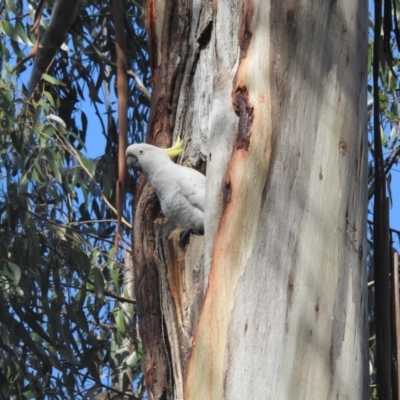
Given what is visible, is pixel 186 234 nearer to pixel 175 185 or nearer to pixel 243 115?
pixel 175 185

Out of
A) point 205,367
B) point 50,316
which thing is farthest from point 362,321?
point 50,316

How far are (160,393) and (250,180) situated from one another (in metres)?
0.59

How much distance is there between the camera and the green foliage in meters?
3.12

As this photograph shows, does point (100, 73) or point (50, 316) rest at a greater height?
point (100, 73)

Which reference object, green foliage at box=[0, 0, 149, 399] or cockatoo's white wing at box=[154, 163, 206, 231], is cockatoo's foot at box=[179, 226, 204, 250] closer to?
cockatoo's white wing at box=[154, 163, 206, 231]

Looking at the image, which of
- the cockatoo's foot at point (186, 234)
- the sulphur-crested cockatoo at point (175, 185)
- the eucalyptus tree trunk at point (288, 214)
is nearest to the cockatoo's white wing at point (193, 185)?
the sulphur-crested cockatoo at point (175, 185)

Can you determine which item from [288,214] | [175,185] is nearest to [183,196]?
[175,185]

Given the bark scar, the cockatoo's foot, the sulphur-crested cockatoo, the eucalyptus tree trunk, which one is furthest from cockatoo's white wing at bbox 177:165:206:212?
the bark scar

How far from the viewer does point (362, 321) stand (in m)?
1.26

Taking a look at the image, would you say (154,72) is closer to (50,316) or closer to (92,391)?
(50,316)

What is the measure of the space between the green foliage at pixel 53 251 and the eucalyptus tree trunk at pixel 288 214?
156 centimetres

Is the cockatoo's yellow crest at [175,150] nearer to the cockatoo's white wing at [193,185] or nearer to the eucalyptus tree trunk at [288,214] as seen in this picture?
the cockatoo's white wing at [193,185]

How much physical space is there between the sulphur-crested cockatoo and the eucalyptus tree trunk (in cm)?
37

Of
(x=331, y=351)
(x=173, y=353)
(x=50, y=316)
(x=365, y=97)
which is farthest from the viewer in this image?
(x=50, y=316)
